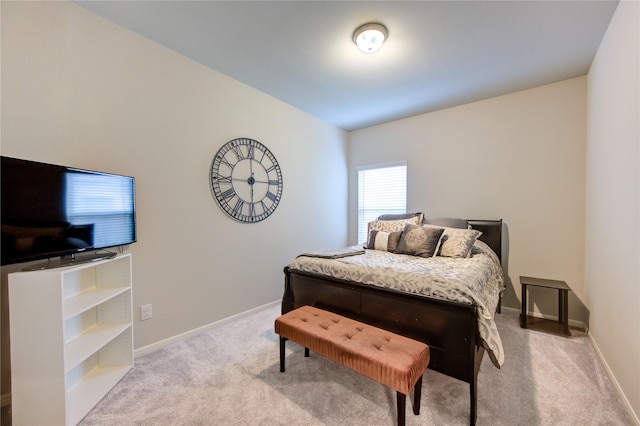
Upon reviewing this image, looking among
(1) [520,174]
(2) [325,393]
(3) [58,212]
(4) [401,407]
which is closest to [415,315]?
(4) [401,407]

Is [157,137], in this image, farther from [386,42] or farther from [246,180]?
[386,42]

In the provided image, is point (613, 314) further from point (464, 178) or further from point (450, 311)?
point (464, 178)

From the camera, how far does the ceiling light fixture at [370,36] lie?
6.57 ft

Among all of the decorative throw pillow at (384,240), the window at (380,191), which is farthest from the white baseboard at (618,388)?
the window at (380,191)

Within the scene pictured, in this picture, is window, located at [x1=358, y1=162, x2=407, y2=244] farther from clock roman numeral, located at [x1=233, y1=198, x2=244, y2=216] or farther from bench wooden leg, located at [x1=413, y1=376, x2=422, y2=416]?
bench wooden leg, located at [x1=413, y1=376, x2=422, y2=416]

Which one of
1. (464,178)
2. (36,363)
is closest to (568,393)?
(464,178)

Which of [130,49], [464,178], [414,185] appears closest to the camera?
[130,49]

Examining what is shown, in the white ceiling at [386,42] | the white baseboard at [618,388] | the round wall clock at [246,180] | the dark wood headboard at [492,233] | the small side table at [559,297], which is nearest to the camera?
the white baseboard at [618,388]

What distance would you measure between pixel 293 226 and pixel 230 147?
4.36 ft

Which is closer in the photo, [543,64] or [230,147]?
[543,64]

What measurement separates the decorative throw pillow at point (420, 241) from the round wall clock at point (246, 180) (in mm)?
1621

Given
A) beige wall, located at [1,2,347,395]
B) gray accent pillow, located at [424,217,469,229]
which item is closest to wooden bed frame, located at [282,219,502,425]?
beige wall, located at [1,2,347,395]

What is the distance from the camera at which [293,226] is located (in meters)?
3.59

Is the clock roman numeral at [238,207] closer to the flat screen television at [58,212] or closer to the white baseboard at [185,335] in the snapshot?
the flat screen television at [58,212]
